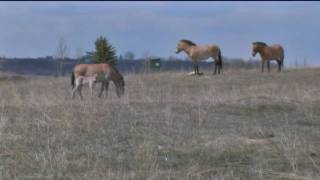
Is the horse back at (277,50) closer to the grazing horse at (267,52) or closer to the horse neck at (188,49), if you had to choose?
the grazing horse at (267,52)

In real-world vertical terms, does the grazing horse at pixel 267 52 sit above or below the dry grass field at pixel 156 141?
above

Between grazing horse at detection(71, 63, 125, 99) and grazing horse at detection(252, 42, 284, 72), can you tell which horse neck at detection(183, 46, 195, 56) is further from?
grazing horse at detection(71, 63, 125, 99)

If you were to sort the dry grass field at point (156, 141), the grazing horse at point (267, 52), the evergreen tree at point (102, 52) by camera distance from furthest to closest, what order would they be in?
the evergreen tree at point (102, 52)
the grazing horse at point (267, 52)
the dry grass field at point (156, 141)

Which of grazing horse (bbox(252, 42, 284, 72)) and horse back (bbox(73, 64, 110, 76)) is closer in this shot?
horse back (bbox(73, 64, 110, 76))

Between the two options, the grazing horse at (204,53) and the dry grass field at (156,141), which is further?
the grazing horse at (204,53)

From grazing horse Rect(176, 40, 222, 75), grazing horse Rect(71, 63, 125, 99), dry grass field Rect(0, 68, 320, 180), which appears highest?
grazing horse Rect(176, 40, 222, 75)

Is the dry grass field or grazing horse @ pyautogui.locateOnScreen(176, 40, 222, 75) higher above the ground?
grazing horse @ pyautogui.locateOnScreen(176, 40, 222, 75)

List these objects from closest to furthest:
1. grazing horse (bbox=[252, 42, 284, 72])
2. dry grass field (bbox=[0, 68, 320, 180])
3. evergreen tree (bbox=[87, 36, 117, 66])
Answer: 1. dry grass field (bbox=[0, 68, 320, 180])
2. grazing horse (bbox=[252, 42, 284, 72])
3. evergreen tree (bbox=[87, 36, 117, 66])

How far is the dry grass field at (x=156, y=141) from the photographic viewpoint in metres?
9.06

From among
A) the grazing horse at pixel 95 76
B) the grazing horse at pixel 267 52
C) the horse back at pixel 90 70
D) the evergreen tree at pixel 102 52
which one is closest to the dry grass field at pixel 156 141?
the grazing horse at pixel 95 76

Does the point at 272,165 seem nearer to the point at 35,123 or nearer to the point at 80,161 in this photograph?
the point at 80,161

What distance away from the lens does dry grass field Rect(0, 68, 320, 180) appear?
906 centimetres

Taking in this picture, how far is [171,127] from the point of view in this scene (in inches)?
506

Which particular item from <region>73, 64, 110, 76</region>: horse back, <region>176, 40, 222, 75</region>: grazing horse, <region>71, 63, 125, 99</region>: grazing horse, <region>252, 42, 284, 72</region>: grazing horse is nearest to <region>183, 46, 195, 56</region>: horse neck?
<region>176, 40, 222, 75</region>: grazing horse
